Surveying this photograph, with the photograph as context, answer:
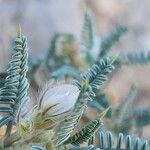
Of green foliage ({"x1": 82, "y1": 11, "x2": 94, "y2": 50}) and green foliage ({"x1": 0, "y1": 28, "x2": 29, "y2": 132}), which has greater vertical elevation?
green foliage ({"x1": 82, "y1": 11, "x2": 94, "y2": 50})

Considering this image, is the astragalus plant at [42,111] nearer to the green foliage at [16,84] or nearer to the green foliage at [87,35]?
the green foliage at [16,84]

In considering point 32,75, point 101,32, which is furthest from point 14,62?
point 101,32

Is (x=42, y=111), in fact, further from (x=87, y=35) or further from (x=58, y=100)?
(x=87, y=35)

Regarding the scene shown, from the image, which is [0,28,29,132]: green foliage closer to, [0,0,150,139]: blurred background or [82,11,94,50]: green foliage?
[82,11,94,50]: green foliage

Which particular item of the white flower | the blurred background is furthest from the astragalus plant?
the blurred background

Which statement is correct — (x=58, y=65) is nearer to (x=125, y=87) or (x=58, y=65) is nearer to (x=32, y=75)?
(x=32, y=75)
